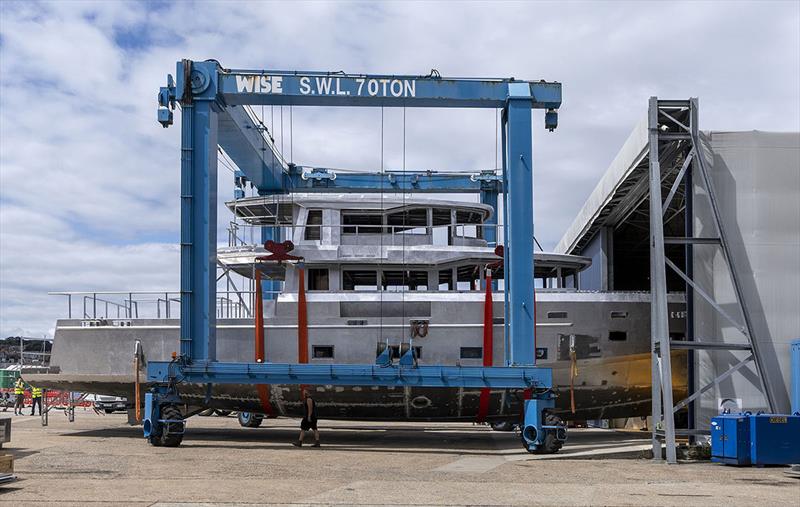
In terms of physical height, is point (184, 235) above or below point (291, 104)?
below

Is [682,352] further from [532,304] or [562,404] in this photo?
[532,304]

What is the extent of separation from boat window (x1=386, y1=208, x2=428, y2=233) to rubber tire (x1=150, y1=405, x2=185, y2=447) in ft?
27.6

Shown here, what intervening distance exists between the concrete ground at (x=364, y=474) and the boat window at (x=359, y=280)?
4.52 metres

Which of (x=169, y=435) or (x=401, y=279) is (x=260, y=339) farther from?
(x=401, y=279)

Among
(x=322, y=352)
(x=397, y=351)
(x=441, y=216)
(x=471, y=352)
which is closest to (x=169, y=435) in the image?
(x=322, y=352)

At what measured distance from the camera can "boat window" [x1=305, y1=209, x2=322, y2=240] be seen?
85.4 feet

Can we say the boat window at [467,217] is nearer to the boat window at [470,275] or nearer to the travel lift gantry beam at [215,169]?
the boat window at [470,275]

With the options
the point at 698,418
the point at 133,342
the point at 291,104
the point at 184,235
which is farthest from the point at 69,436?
the point at 698,418

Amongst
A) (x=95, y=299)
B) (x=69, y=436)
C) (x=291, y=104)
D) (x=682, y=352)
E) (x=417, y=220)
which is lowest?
(x=69, y=436)

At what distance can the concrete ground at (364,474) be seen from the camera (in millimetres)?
12820

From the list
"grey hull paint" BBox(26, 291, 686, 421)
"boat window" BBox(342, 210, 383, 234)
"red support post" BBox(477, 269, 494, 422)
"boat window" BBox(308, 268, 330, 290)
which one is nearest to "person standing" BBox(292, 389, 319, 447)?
"grey hull paint" BBox(26, 291, 686, 421)

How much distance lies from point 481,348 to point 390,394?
2710 mm

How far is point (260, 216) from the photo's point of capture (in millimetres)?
27297

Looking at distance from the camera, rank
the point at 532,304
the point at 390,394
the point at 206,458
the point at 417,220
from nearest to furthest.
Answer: the point at 206,458
the point at 532,304
the point at 390,394
the point at 417,220
